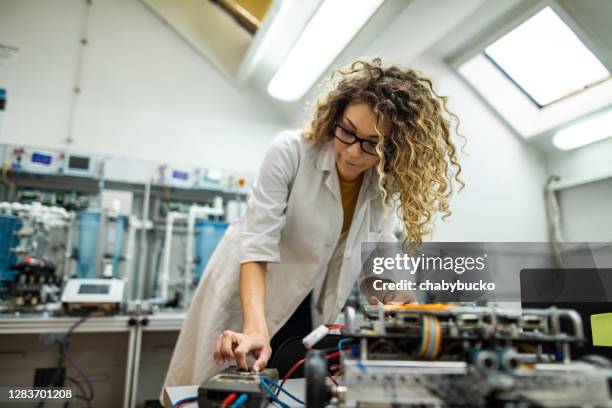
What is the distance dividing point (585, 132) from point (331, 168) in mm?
1163

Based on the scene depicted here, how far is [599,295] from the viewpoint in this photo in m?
0.69

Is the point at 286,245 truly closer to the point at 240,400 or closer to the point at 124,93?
the point at 240,400

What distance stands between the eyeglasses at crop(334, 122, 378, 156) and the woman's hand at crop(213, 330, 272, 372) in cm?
49

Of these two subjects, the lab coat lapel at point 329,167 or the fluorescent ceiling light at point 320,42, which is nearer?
the lab coat lapel at point 329,167

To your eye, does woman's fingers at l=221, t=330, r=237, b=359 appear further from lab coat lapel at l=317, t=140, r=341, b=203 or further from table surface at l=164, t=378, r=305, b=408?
lab coat lapel at l=317, t=140, r=341, b=203

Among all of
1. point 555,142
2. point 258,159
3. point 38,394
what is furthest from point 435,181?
point 258,159

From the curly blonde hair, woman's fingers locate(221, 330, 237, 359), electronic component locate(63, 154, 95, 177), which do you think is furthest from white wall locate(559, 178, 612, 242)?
electronic component locate(63, 154, 95, 177)

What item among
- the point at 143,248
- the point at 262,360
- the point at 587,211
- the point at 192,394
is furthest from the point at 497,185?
the point at 143,248

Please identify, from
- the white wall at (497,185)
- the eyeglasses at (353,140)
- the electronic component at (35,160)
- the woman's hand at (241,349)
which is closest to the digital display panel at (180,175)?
the electronic component at (35,160)

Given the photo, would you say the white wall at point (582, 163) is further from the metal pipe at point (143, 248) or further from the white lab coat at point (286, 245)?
the metal pipe at point (143, 248)

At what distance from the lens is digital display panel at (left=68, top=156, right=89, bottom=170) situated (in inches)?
94.4

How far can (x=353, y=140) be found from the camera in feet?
3.10

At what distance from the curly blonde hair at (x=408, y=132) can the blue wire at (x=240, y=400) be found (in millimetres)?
501

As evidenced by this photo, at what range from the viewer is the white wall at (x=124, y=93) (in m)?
2.52
